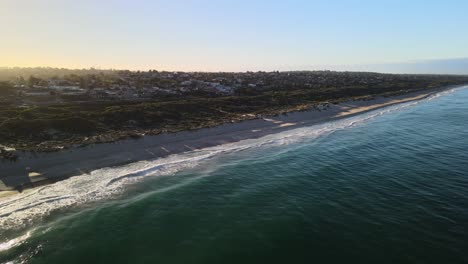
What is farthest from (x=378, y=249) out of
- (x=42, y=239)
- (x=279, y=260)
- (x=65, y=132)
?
(x=65, y=132)

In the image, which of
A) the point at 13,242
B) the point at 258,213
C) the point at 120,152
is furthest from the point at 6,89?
the point at 258,213

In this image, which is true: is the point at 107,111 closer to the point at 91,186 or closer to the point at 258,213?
the point at 91,186

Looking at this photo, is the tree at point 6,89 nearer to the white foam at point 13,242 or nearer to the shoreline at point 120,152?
the shoreline at point 120,152

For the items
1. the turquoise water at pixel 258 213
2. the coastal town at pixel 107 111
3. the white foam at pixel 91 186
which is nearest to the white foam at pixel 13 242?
the turquoise water at pixel 258 213

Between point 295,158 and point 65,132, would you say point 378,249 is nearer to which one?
point 295,158

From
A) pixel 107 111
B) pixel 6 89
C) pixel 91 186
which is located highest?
pixel 6 89

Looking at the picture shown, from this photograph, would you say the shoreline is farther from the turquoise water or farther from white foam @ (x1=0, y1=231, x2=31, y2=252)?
white foam @ (x1=0, y1=231, x2=31, y2=252)

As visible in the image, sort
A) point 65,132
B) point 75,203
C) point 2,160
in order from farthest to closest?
point 65,132 < point 2,160 < point 75,203
